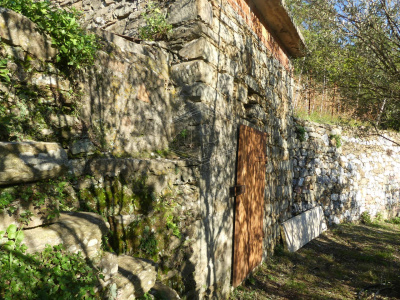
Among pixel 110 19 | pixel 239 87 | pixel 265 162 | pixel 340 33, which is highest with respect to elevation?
pixel 340 33

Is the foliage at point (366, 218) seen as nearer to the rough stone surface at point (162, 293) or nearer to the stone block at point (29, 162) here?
the rough stone surface at point (162, 293)

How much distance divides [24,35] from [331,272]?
5101 millimetres

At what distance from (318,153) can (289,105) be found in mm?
2082

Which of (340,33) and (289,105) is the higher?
(340,33)

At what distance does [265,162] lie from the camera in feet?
15.0

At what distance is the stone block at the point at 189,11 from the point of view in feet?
9.41

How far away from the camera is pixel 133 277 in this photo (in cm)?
166

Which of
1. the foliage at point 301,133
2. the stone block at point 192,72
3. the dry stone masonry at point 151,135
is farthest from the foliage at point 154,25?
the foliage at point 301,133

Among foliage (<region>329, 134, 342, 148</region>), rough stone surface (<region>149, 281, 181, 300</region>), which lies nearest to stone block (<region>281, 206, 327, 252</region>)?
foliage (<region>329, 134, 342, 148</region>)

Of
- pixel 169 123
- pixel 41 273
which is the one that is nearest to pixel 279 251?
pixel 169 123

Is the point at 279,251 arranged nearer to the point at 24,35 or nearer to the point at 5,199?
the point at 5,199

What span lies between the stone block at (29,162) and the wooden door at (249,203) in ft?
8.02

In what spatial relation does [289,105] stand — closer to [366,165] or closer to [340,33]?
[340,33]

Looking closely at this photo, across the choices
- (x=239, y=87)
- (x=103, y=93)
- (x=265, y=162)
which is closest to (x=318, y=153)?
(x=265, y=162)
